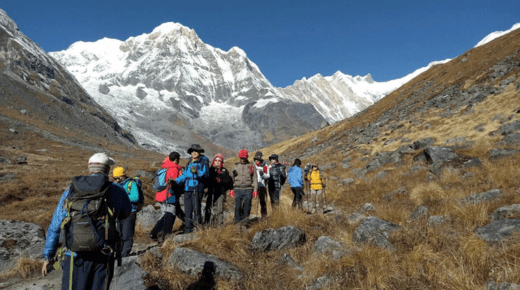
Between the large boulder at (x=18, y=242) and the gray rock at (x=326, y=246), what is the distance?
6.43 metres

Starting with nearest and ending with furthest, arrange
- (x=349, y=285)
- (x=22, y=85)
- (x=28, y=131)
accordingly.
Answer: (x=349, y=285) → (x=28, y=131) → (x=22, y=85)

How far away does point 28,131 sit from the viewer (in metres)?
66.6

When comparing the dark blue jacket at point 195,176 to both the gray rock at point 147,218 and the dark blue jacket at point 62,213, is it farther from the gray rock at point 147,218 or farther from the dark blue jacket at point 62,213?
the gray rock at point 147,218

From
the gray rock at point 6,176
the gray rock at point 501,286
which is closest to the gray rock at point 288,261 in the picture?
the gray rock at point 501,286

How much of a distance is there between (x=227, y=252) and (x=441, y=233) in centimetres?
396

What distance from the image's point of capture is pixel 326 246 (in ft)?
18.6

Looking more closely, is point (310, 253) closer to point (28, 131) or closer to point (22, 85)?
point (28, 131)

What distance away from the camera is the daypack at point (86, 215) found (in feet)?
10.9

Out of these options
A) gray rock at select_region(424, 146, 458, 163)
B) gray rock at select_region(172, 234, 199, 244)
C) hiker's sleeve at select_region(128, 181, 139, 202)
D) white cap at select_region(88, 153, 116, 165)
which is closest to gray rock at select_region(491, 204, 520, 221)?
gray rock at select_region(172, 234, 199, 244)

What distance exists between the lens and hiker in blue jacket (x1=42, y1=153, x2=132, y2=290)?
343 centimetres

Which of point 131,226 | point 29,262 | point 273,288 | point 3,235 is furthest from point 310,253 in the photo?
point 3,235

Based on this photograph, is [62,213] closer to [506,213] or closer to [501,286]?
[501,286]

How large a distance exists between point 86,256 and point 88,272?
7.6 inches

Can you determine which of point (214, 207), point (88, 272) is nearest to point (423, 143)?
point (214, 207)
